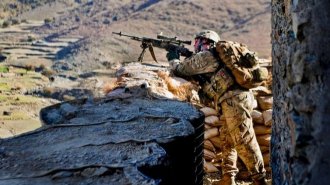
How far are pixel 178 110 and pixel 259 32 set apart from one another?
2351 cm

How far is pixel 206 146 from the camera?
5.96 meters

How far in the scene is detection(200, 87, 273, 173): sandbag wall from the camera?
5863 millimetres

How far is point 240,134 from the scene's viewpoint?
491 cm

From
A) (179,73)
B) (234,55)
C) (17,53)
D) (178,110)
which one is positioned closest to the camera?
(178,110)

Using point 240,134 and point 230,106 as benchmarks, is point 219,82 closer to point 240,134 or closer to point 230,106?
point 230,106

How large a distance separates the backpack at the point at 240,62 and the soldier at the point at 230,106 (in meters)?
0.09

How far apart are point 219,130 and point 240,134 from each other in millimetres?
805

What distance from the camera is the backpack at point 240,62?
15.6ft

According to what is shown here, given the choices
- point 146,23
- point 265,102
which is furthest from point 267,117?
point 146,23

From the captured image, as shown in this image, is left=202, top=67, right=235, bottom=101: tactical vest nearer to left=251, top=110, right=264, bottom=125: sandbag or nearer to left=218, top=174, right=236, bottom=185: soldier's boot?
left=218, top=174, right=236, bottom=185: soldier's boot

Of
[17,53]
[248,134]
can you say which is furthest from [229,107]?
[17,53]

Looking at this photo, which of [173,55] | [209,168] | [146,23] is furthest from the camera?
[146,23]

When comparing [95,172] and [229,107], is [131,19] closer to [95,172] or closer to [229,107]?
[229,107]

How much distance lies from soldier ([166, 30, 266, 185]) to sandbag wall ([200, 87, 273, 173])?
63 cm
